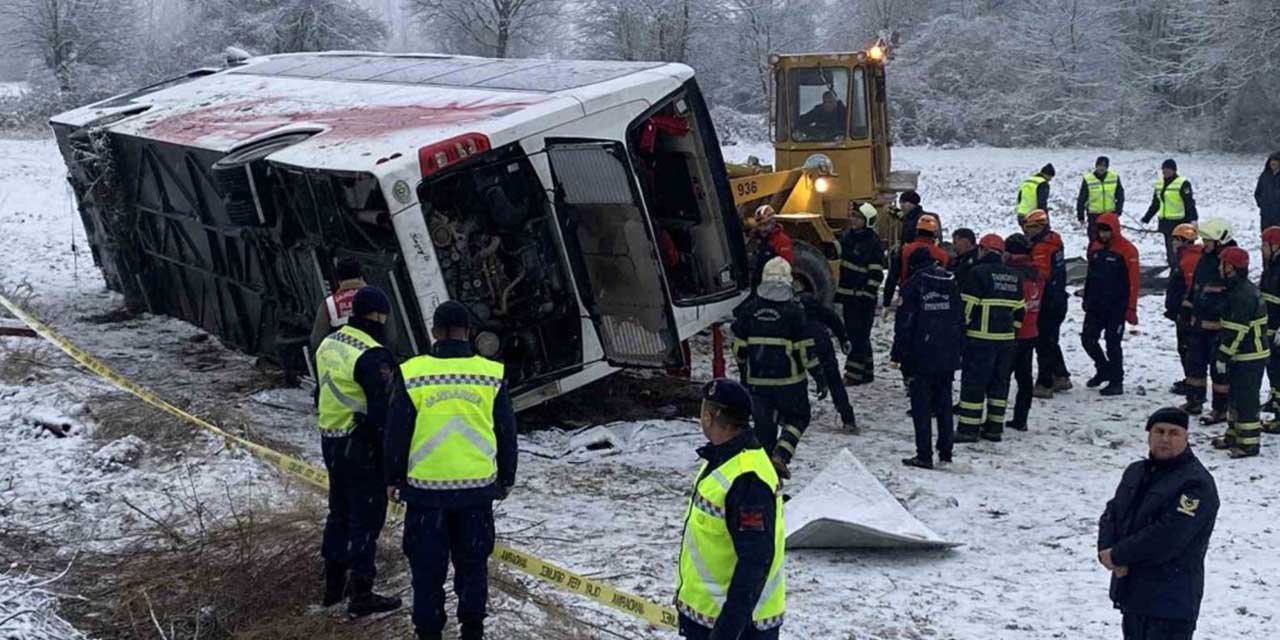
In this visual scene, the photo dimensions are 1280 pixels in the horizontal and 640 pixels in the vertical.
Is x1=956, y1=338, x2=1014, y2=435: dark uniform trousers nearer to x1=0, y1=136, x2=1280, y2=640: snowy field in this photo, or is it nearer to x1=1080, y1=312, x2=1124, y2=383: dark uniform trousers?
x1=0, y1=136, x2=1280, y2=640: snowy field

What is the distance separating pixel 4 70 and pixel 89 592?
80.6 meters

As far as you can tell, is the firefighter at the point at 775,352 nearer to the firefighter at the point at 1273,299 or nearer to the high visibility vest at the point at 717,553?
the high visibility vest at the point at 717,553

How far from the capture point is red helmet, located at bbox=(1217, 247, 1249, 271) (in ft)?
27.8

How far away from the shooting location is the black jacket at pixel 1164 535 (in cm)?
455

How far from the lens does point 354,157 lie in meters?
7.74

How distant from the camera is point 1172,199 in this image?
14.7m

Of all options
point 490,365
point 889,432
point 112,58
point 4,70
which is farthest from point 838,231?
point 4,70

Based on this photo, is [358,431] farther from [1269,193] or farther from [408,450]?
[1269,193]

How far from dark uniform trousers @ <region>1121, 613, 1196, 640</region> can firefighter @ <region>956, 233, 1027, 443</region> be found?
13.3 ft

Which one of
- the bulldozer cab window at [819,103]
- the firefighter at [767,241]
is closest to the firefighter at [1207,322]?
the firefighter at [767,241]

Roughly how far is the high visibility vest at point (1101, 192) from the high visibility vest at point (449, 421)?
40.0 feet

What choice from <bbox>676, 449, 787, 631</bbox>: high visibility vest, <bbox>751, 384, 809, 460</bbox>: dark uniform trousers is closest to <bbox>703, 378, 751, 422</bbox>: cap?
<bbox>676, 449, 787, 631</bbox>: high visibility vest

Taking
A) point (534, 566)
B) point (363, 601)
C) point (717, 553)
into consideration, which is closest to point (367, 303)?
point (363, 601)

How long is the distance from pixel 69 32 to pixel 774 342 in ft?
144
